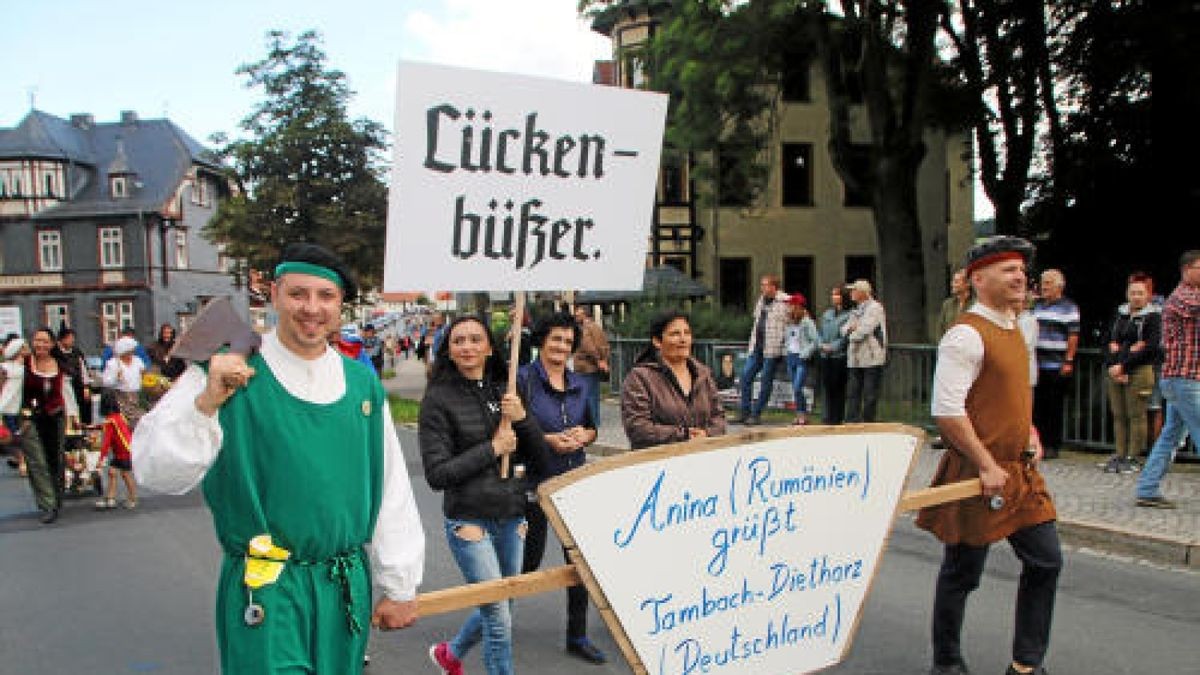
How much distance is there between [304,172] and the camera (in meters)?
29.9

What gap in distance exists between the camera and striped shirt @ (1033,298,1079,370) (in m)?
9.82

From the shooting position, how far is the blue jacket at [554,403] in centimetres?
489

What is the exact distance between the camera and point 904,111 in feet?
61.3

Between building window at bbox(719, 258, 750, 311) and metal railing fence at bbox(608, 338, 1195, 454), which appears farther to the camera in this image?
building window at bbox(719, 258, 750, 311)

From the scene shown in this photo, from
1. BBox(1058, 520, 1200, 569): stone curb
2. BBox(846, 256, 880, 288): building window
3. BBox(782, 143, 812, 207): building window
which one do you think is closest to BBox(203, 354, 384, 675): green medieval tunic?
BBox(1058, 520, 1200, 569): stone curb

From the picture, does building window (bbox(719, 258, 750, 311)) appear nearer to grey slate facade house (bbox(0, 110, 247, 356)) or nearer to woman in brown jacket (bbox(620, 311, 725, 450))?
woman in brown jacket (bbox(620, 311, 725, 450))

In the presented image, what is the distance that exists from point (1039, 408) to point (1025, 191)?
1467 cm

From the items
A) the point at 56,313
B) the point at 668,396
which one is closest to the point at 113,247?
the point at 56,313

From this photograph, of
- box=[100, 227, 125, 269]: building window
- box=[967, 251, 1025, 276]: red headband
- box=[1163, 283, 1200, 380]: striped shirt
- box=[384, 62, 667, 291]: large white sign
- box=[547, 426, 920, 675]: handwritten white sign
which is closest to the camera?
box=[547, 426, 920, 675]: handwritten white sign

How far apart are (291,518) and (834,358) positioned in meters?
10.2

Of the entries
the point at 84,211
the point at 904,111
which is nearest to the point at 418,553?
the point at 904,111

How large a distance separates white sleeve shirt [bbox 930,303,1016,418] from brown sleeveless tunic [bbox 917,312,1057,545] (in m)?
0.05

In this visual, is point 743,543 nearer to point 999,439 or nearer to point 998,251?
point 999,439

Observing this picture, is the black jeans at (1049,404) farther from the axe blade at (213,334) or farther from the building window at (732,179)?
the building window at (732,179)
